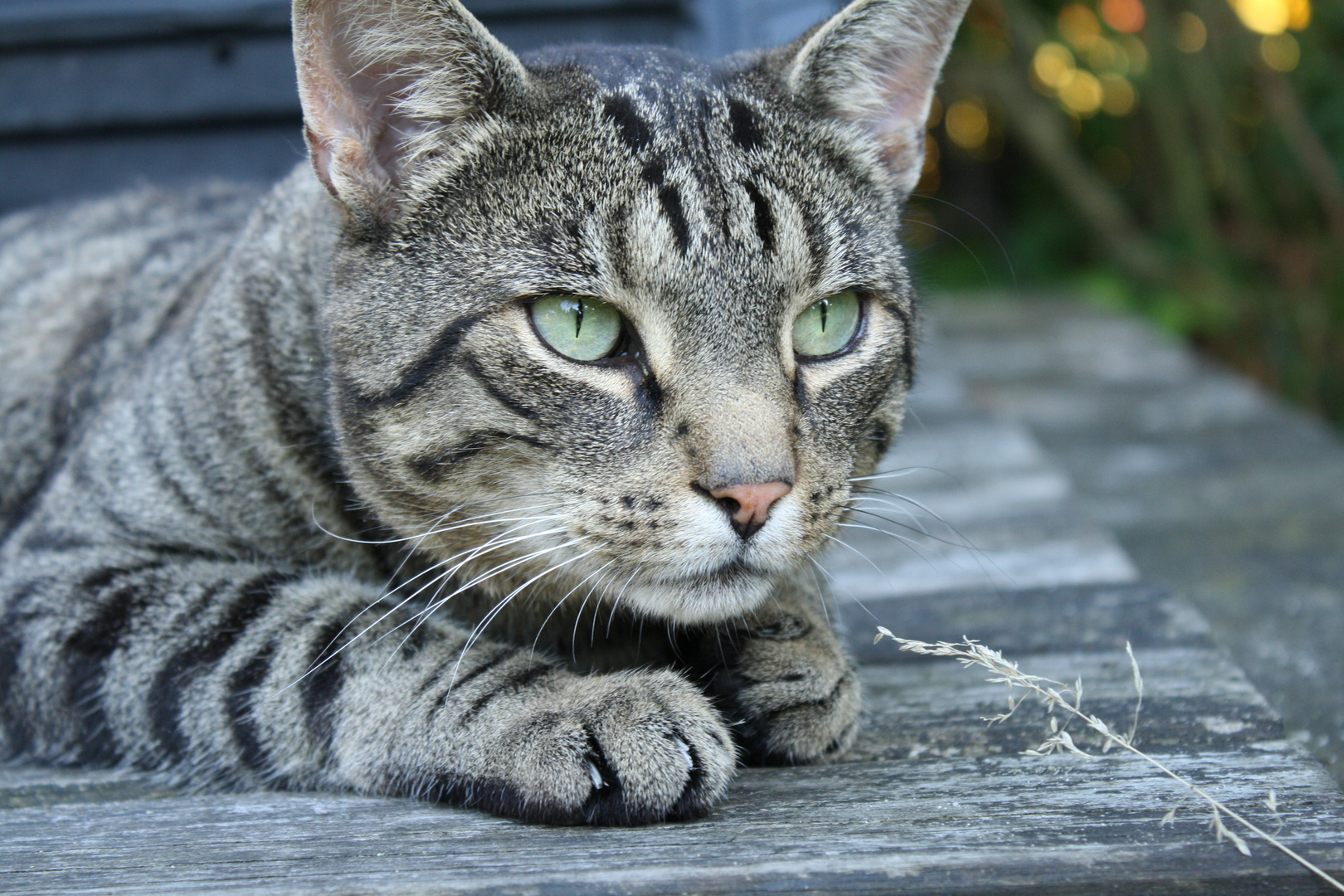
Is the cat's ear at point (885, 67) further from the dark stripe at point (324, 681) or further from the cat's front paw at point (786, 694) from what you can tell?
the dark stripe at point (324, 681)

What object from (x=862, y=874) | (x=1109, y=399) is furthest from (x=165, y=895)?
(x=1109, y=399)

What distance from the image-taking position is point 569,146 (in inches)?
74.1

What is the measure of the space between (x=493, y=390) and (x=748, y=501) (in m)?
0.45

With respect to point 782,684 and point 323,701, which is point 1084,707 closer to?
point 782,684

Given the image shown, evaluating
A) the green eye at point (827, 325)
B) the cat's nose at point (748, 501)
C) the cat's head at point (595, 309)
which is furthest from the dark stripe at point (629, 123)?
the cat's nose at point (748, 501)

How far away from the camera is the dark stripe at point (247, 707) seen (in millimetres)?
1841

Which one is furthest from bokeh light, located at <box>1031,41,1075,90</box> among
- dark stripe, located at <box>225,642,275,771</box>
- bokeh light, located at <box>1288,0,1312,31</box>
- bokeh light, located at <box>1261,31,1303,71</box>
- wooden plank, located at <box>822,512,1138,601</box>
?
dark stripe, located at <box>225,642,275,771</box>

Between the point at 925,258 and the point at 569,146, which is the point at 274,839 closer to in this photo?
the point at 569,146

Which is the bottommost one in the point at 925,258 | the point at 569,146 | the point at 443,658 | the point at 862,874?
the point at 862,874

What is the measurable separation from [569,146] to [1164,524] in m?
2.31

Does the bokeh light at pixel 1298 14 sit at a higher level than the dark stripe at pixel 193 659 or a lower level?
higher

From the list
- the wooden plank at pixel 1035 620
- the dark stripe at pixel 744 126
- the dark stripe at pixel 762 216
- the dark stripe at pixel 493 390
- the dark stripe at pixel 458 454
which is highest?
the dark stripe at pixel 744 126

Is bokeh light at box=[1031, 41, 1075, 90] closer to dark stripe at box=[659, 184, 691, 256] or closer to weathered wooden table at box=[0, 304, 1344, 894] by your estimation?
weathered wooden table at box=[0, 304, 1344, 894]

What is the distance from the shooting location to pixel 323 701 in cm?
183
